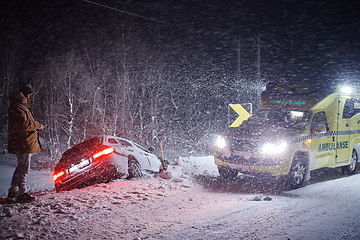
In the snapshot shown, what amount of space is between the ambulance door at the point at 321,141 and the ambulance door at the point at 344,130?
15.1 inches

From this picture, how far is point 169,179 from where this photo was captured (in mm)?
7879

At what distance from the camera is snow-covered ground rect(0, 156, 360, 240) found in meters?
4.01

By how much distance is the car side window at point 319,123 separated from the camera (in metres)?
7.22

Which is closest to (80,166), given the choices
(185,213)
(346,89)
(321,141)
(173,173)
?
(173,173)

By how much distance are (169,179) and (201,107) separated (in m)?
13.5

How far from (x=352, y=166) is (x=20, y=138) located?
9108mm

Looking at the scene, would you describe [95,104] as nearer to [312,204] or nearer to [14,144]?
[14,144]

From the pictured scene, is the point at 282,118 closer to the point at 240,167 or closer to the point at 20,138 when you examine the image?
the point at 240,167

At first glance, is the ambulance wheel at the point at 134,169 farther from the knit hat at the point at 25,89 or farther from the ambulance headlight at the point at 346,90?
the ambulance headlight at the point at 346,90

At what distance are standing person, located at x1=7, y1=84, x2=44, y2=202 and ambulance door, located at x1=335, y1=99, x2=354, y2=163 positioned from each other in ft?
24.9

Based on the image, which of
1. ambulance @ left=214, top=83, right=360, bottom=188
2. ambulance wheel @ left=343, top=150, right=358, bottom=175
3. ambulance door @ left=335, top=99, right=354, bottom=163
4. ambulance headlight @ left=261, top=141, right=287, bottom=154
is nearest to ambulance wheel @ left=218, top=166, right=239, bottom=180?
ambulance @ left=214, top=83, right=360, bottom=188

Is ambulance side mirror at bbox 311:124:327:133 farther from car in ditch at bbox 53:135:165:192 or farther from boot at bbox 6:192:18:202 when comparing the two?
boot at bbox 6:192:18:202

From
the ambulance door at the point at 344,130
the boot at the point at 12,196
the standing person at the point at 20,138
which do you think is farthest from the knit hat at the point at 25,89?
the ambulance door at the point at 344,130

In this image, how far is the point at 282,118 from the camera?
8.09 metres
